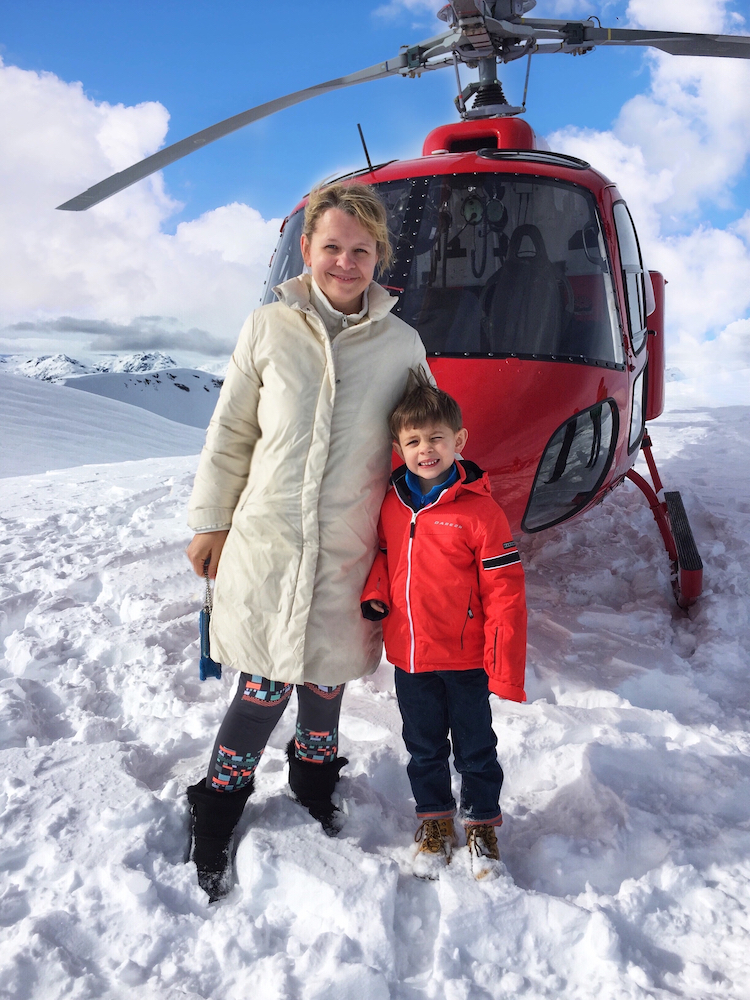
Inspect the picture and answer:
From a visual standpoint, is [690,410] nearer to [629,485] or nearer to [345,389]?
[629,485]

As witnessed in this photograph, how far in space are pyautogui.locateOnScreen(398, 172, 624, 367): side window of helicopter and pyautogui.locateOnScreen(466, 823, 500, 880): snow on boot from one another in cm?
164

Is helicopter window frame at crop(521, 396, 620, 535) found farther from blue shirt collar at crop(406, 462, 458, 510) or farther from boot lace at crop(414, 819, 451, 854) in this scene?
boot lace at crop(414, 819, 451, 854)

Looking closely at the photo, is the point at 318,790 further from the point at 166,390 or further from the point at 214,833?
the point at 166,390

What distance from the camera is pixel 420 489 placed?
1780 millimetres

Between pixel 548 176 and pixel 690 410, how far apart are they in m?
8.96

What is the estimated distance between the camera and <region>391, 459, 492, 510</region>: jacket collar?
5.65 feet

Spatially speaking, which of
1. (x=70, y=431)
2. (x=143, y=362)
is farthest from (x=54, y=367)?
(x=70, y=431)

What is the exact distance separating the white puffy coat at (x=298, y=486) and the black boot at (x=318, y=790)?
0.37 metres

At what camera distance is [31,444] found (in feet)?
37.3

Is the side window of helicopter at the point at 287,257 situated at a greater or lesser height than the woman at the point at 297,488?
greater

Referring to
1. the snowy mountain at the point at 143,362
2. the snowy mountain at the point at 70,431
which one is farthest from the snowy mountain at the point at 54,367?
the snowy mountain at the point at 70,431

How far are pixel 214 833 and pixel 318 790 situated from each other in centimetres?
31

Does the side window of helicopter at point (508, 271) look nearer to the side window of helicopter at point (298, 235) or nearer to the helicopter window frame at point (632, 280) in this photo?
the side window of helicopter at point (298, 235)

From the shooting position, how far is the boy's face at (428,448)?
167 centimetres
